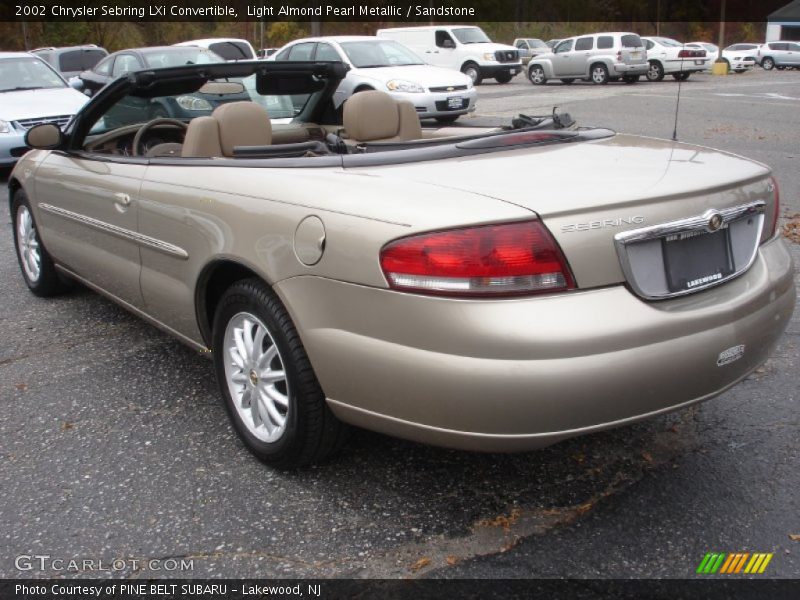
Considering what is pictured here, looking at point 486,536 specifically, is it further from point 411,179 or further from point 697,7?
point 697,7

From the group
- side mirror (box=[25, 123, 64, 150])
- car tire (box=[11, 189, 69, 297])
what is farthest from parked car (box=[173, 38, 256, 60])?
side mirror (box=[25, 123, 64, 150])

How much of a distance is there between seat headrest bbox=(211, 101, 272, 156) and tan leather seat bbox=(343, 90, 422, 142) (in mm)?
425

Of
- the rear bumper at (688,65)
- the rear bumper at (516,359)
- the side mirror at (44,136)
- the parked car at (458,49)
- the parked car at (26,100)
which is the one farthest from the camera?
the rear bumper at (688,65)

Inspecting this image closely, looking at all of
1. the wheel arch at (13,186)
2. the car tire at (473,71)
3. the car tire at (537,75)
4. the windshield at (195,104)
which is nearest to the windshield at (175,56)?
the wheel arch at (13,186)

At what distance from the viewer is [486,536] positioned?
272 centimetres

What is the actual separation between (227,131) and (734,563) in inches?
104

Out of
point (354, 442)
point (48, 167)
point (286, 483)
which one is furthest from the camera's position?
point (48, 167)

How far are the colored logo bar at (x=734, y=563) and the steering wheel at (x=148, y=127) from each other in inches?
126

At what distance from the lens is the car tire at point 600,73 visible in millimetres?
27516

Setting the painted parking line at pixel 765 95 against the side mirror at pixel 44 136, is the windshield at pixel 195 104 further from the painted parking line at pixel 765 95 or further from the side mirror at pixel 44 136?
the painted parking line at pixel 765 95

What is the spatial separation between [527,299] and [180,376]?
2.28 m

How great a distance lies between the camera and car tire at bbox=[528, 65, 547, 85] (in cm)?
2944

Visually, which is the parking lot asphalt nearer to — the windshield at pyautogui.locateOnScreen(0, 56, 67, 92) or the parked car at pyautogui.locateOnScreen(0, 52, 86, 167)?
the parked car at pyautogui.locateOnScreen(0, 52, 86, 167)

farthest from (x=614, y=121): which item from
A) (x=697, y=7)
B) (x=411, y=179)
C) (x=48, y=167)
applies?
(x=697, y=7)
